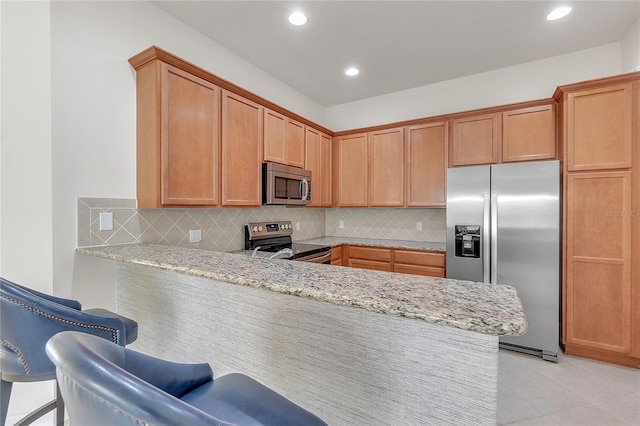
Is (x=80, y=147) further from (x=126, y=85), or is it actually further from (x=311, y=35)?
(x=311, y=35)

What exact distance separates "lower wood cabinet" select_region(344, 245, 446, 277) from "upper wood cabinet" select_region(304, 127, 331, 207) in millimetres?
749

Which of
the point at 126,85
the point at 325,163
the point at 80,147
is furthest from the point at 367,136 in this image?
the point at 80,147

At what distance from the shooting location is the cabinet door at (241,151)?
246 centimetres

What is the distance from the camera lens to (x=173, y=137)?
2.05m

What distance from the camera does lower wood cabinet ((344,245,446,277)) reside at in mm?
3182

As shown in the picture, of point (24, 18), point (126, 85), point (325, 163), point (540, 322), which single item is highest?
point (24, 18)

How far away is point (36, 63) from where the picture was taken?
66.5 inches

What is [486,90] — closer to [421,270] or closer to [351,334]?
[421,270]

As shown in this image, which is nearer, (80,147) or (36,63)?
(36,63)

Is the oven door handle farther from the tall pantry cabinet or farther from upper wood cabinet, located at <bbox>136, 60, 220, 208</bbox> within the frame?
the tall pantry cabinet

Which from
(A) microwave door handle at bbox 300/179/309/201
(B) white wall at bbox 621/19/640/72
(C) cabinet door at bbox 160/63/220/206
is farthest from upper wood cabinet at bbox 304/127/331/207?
(B) white wall at bbox 621/19/640/72

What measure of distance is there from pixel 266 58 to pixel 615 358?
4284 millimetres

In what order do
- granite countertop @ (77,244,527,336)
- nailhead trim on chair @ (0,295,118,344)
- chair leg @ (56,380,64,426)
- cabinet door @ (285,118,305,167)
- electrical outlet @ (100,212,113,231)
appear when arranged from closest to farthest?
granite countertop @ (77,244,527,336) < nailhead trim on chair @ (0,295,118,344) < chair leg @ (56,380,64,426) < electrical outlet @ (100,212,113,231) < cabinet door @ (285,118,305,167)

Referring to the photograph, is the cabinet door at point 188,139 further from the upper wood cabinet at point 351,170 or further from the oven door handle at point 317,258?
the upper wood cabinet at point 351,170
